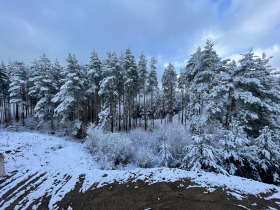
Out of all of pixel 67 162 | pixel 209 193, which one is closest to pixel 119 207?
pixel 209 193

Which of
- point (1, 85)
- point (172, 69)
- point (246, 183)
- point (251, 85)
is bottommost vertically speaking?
point (246, 183)

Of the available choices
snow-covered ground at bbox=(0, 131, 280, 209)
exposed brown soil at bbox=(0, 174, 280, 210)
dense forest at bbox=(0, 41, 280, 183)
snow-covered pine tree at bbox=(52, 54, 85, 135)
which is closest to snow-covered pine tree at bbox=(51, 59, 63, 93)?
dense forest at bbox=(0, 41, 280, 183)

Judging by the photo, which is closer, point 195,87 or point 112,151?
point 112,151

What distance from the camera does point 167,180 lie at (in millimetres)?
5449

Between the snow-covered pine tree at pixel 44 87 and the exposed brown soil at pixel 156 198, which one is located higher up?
the snow-covered pine tree at pixel 44 87

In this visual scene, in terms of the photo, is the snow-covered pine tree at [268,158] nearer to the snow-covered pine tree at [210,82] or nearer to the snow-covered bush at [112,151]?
the snow-covered pine tree at [210,82]

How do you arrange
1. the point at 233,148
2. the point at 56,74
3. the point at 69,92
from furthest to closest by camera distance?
the point at 56,74, the point at 69,92, the point at 233,148

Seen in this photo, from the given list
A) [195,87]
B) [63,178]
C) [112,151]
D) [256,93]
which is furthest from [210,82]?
[63,178]

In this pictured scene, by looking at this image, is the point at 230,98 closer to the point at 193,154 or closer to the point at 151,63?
the point at 193,154

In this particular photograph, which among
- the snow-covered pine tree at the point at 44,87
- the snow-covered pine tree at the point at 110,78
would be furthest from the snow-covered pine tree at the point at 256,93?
the snow-covered pine tree at the point at 44,87

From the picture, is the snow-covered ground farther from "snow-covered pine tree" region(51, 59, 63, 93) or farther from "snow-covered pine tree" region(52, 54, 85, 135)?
"snow-covered pine tree" region(51, 59, 63, 93)

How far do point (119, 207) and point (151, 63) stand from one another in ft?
75.4

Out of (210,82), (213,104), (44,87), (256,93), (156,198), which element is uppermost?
A: (44,87)

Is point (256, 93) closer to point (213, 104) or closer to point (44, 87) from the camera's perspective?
point (213, 104)
